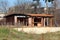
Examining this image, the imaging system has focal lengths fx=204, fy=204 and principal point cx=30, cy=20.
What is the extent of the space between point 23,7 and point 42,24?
81.2 feet

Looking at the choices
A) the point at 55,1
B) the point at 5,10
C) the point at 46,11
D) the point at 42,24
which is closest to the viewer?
the point at 42,24

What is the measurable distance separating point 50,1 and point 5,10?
16.9 meters

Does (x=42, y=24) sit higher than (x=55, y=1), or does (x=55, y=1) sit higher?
(x=55, y=1)

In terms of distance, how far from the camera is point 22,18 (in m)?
45.8

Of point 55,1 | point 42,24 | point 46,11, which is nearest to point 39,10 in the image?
point 46,11

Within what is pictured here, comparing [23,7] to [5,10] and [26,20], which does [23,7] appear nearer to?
[5,10]

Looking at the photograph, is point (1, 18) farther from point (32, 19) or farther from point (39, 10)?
point (39, 10)

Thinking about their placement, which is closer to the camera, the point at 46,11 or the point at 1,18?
the point at 1,18

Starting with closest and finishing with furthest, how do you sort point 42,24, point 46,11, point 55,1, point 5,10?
1. point 42,24
2. point 46,11
3. point 55,1
4. point 5,10

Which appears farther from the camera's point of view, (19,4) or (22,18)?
(19,4)

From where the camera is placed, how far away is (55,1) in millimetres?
66250

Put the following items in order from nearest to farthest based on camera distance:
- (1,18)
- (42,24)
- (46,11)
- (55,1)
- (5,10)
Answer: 1. (42,24)
2. (1,18)
3. (46,11)
4. (55,1)
5. (5,10)

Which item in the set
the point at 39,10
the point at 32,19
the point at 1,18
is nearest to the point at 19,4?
the point at 39,10

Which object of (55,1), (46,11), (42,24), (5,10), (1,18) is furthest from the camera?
(5,10)
